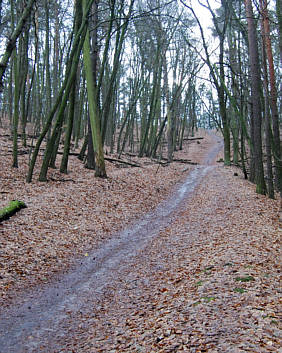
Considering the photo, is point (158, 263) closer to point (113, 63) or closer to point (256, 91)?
point (256, 91)

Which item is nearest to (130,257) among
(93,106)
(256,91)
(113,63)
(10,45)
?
(10,45)

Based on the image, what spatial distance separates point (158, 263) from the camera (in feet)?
23.7

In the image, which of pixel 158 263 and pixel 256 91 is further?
pixel 256 91

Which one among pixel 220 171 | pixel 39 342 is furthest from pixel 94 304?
pixel 220 171

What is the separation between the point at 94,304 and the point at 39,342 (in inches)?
50.2

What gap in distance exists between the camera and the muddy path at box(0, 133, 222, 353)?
449 cm

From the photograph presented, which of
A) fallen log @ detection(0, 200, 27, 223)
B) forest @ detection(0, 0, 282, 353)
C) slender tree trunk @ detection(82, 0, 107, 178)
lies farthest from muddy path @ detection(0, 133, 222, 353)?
slender tree trunk @ detection(82, 0, 107, 178)

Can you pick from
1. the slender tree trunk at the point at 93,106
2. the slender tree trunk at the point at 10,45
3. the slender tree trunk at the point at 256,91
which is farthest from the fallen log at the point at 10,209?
the slender tree trunk at the point at 256,91

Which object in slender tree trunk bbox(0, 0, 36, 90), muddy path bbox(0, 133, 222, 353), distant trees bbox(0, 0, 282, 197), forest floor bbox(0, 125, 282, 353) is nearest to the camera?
forest floor bbox(0, 125, 282, 353)

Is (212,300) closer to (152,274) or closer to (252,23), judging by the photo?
(152,274)

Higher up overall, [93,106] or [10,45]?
[10,45]

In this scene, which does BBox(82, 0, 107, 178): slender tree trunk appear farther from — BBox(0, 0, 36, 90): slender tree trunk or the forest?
BBox(0, 0, 36, 90): slender tree trunk

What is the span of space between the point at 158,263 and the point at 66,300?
2.30 m

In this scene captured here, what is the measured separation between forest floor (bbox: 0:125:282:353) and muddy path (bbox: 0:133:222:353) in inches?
3.5
